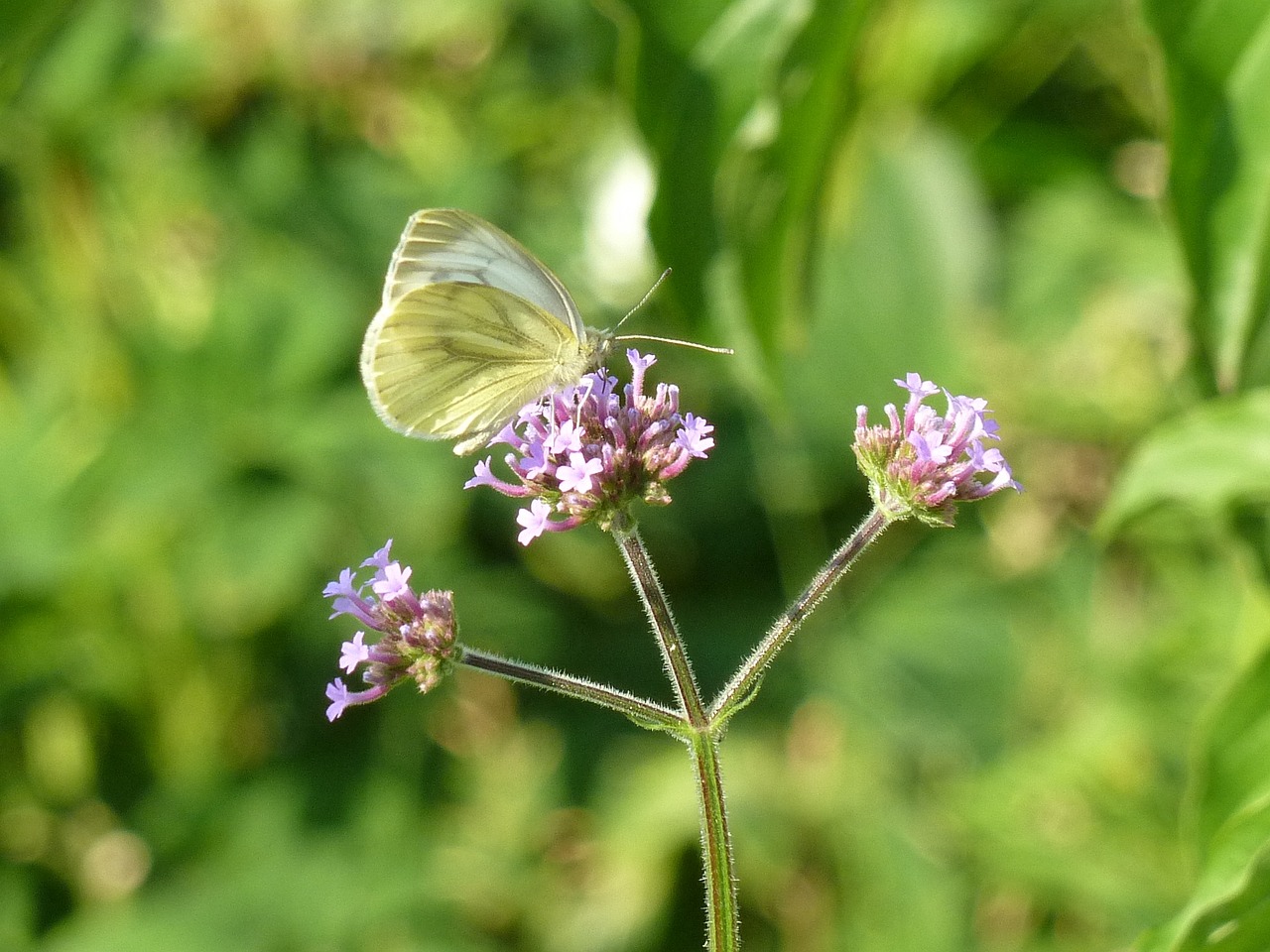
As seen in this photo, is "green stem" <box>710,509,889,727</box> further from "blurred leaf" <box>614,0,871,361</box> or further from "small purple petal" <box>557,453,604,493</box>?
"blurred leaf" <box>614,0,871,361</box>

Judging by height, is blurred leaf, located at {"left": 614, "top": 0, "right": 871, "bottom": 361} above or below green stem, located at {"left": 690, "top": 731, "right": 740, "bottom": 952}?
above

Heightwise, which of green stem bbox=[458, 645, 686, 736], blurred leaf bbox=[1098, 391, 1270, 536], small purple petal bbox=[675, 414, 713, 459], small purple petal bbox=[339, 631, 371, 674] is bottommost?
green stem bbox=[458, 645, 686, 736]

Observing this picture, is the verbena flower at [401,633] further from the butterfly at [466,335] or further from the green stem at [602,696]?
the butterfly at [466,335]

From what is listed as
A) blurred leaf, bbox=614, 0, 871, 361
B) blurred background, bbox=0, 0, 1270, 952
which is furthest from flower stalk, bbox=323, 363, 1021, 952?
blurred background, bbox=0, 0, 1270, 952

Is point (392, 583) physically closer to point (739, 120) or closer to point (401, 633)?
point (401, 633)

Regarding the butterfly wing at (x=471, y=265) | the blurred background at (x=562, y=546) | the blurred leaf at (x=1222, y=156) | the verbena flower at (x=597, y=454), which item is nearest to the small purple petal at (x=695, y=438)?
the verbena flower at (x=597, y=454)

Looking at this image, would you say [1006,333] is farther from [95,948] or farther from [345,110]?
[95,948]

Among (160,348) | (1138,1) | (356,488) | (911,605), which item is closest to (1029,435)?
(911,605)
